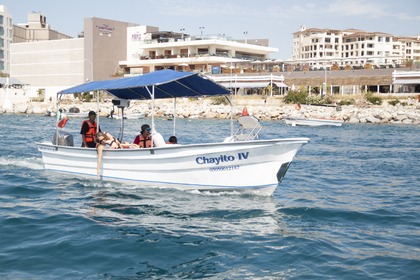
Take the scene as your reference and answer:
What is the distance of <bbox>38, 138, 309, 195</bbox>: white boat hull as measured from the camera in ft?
43.3

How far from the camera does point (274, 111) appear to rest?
58344 mm

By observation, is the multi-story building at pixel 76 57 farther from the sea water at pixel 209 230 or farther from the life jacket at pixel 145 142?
the life jacket at pixel 145 142

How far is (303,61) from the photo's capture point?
81.4 meters

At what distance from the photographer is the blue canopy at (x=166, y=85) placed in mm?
14478

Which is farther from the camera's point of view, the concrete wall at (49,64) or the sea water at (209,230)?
the concrete wall at (49,64)

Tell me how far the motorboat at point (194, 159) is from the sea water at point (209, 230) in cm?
34

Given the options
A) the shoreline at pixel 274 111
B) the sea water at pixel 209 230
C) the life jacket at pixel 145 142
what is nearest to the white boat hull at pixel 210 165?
the sea water at pixel 209 230

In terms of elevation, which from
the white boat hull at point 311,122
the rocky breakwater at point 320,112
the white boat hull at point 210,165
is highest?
the rocky breakwater at point 320,112

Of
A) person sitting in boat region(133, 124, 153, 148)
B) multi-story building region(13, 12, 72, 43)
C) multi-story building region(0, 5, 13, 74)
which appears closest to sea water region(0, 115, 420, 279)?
person sitting in boat region(133, 124, 153, 148)

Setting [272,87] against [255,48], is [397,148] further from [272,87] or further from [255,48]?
[255,48]

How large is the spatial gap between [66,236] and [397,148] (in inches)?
843

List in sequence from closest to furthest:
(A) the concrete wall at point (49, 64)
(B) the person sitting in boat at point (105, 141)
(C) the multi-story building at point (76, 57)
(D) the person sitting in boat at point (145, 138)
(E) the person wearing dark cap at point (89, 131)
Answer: (B) the person sitting in boat at point (105, 141)
(D) the person sitting in boat at point (145, 138)
(E) the person wearing dark cap at point (89, 131)
(C) the multi-story building at point (76, 57)
(A) the concrete wall at point (49, 64)

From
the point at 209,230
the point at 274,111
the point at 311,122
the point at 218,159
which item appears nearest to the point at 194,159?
the point at 218,159

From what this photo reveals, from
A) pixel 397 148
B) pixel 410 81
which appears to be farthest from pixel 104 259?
pixel 410 81
